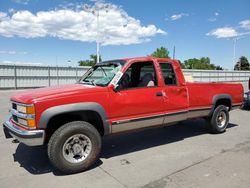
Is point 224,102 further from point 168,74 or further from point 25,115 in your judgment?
point 25,115

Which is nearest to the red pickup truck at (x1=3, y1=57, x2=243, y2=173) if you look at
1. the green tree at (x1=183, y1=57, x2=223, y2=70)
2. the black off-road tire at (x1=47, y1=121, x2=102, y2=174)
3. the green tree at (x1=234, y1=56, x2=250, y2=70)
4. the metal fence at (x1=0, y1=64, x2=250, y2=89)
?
the black off-road tire at (x1=47, y1=121, x2=102, y2=174)

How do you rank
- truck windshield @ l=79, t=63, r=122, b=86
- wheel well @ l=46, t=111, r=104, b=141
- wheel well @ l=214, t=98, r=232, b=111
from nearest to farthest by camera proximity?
wheel well @ l=46, t=111, r=104, b=141, truck windshield @ l=79, t=63, r=122, b=86, wheel well @ l=214, t=98, r=232, b=111

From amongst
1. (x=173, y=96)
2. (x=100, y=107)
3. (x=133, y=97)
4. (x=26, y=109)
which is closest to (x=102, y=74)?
(x=133, y=97)

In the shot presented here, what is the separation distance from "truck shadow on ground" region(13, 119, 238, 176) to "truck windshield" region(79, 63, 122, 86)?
4.86ft

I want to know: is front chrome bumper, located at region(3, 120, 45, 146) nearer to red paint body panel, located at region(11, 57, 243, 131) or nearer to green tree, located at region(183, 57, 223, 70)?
red paint body panel, located at region(11, 57, 243, 131)

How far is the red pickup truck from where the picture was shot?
363 cm

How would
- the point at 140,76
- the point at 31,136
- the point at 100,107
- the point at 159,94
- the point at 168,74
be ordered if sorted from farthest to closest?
the point at 140,76, the point at 168,74, the point at 159,94, the point at 100,107, the point at 31,136

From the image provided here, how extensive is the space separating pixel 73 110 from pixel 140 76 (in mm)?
2072

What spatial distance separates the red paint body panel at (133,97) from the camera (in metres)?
3.72

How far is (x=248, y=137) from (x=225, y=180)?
285 centimetres

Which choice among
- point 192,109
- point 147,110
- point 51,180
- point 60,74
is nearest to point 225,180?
point 147,110

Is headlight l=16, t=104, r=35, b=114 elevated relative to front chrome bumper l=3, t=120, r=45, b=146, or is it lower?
elevated

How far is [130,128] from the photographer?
4.45 metres

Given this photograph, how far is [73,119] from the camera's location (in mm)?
4184
